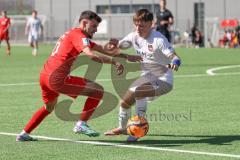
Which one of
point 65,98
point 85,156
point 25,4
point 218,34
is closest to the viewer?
point 85,156

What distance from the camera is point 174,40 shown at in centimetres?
6162

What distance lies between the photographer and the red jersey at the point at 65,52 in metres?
9.87

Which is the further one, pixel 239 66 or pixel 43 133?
pixel 239 66

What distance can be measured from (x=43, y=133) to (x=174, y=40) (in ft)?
168

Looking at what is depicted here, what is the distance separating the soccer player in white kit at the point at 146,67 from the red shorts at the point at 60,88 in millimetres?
703

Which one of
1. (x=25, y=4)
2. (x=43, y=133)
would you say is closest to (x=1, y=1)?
(x=25, y=4)

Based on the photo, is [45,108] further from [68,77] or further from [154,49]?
[154,49]

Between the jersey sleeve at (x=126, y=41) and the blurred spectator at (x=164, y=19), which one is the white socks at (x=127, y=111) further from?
the blurred spectator at (x=164, y=19)

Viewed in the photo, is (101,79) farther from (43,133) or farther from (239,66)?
(43,133)

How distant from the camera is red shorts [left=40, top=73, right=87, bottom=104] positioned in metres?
10.2

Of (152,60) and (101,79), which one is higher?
(152,60)

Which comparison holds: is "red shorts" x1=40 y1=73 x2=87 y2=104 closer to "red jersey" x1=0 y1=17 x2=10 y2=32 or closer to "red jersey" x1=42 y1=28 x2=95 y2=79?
"red jersey" x1=42 y1=28 x2=95 y2=79

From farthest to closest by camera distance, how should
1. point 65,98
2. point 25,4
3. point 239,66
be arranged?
point 25,4 → point 239,66 → point 65,98

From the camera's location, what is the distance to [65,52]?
10070 millimetres
